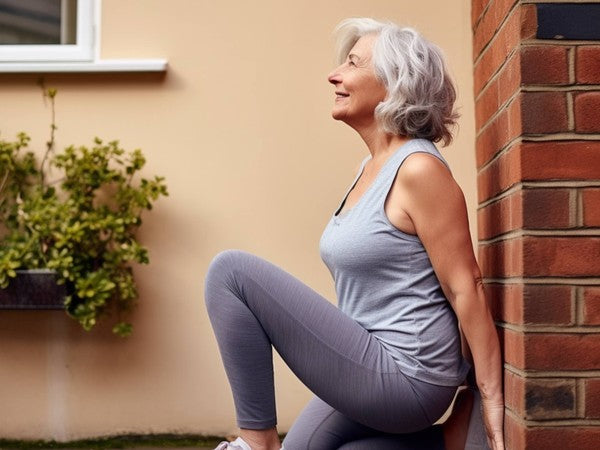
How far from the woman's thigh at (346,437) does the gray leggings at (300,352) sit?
135mm

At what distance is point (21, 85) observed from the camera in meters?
3.67

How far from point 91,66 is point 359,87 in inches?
58.1

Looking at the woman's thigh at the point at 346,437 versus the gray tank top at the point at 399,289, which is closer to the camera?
the gray tank top at the point at 399,289

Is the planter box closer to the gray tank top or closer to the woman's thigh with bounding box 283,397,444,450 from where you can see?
the woman's thigh with bounding box 283,397,444,450

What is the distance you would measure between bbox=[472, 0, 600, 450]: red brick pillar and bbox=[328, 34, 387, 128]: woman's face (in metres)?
0.47

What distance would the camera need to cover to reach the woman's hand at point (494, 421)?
2.18m

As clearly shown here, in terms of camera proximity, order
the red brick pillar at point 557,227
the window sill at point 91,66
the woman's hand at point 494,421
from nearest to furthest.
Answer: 1. the red brick pillar at point 557,227
2. the woman's hand at point 494,421
3. the window sill at point 91,66

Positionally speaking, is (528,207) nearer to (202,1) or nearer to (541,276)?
(541,276)

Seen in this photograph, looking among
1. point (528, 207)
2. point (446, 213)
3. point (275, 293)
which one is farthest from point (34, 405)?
point (528, 207)

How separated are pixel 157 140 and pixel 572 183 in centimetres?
196

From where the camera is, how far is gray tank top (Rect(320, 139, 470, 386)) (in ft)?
7.48

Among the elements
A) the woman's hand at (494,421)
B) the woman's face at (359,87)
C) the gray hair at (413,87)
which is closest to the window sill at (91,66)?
the woman's face at (359,87)

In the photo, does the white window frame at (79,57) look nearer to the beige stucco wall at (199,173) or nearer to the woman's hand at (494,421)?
the beige stucco wall at (199,173)

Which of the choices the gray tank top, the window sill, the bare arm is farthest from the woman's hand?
the window sill
